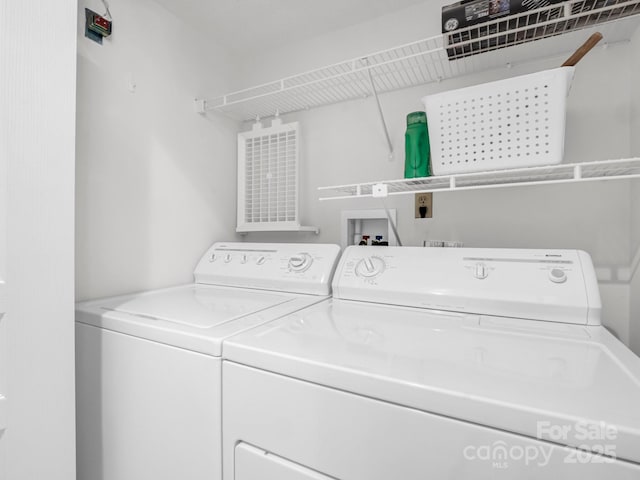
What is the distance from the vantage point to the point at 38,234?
3.00 feet

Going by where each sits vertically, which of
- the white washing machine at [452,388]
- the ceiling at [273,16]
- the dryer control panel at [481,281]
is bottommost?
the white washing machine at [452,388]

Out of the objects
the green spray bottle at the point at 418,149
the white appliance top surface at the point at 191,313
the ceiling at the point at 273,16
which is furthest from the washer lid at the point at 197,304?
the ceiling at the point at 273,16

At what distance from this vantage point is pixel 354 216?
1.73 meters

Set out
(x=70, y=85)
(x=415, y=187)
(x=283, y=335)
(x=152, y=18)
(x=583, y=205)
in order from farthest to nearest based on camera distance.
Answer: (x=152, y=18), (x=415, y=187), (x=583, y=205), (x=70, y=85), (x=283, y=335)

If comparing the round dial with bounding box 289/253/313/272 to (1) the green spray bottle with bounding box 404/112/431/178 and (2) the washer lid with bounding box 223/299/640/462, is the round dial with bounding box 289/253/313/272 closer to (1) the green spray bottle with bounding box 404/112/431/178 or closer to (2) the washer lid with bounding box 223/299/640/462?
(2) the washer lid with bounding box 223/299/640/462

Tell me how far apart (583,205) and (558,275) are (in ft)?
1.56

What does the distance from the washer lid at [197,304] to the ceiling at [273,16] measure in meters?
1.40

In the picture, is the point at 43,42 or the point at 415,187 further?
the point at 415,187

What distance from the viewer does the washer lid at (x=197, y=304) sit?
40.0 inches

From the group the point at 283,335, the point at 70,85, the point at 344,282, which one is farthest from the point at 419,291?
the point at 70,85

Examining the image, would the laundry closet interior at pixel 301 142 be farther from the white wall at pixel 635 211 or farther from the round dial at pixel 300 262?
the round dial at pixel 300 262

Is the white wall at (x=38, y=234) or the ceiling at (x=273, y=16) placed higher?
the ceiling at (x=273, y=16)

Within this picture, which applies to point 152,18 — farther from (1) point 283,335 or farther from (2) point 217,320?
(1) point 283,335

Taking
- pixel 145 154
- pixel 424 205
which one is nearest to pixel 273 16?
pixel 145 154
